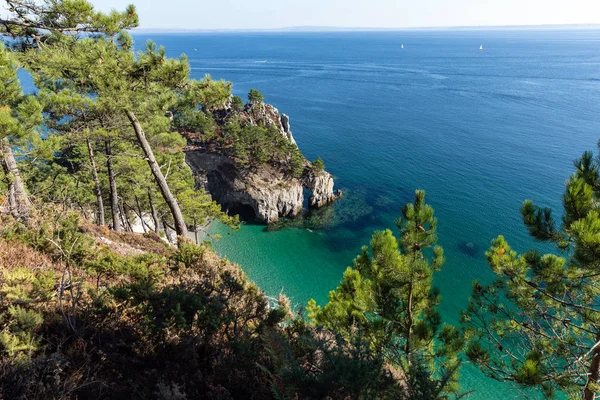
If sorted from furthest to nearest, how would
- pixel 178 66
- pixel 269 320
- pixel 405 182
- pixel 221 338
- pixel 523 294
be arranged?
1. pixel 405 182
2. pixel 178 66
3. pixel 523 294
4. pixel 269 320
5. pixel 221 338

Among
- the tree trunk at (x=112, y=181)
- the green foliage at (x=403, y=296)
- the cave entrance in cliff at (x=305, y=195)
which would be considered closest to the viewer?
the green foliage at (x=403, y=296)

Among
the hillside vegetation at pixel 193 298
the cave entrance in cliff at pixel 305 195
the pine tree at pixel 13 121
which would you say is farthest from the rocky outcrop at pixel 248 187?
the pine tree at pixel 13 121

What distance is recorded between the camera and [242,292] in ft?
21.4

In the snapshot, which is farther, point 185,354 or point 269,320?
point 269,320

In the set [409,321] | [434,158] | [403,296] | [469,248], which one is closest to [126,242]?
[403,296]

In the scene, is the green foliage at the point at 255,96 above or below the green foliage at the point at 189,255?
above

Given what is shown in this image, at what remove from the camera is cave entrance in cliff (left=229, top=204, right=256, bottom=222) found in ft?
118

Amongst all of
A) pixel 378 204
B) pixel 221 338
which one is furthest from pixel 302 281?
pixel 221 338

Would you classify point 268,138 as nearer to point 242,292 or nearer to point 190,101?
point 190,101

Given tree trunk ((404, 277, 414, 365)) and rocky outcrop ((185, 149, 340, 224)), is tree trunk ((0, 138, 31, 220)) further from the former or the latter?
rocky outcrop ((185, 149, 340, 224))

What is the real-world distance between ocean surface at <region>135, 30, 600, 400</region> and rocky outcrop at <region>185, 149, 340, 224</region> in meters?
1.80

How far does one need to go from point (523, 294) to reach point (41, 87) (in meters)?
13.7

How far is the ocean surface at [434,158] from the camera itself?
27766 mm

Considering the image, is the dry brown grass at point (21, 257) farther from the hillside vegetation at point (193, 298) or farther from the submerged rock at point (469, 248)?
the submerged rock at point (469, 248)
